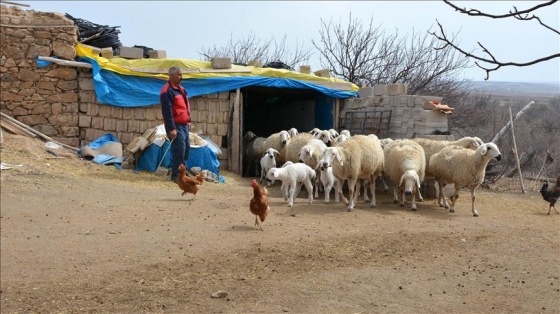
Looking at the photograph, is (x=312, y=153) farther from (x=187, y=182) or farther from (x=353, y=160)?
(x=187, y=182)

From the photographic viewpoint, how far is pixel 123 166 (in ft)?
43.5

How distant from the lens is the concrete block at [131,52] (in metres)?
14.7

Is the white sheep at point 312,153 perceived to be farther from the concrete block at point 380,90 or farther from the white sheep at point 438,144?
the concrete block at point 380,90

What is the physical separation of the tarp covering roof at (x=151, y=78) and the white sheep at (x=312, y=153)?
3.39m

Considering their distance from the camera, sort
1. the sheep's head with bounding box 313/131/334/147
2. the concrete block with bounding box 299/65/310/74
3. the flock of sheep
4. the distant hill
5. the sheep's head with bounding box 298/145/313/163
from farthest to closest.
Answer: the concrete block with bounding box 299/65/310/74
the sheep's head with bounding box 313/131/334/147
the sheep's head with bounding box 298/145/313/163
the flock of sheep
the distant hill

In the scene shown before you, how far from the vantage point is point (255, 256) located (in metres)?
6.45

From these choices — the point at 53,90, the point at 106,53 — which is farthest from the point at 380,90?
the point at 53,90

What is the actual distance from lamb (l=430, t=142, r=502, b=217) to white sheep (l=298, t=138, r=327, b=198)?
2.20 m

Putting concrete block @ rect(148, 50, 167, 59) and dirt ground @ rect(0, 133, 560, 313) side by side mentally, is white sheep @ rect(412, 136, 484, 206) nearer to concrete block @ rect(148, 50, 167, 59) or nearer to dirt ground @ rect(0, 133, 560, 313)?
dirt ground @ rect(0, 133, 560, 313)

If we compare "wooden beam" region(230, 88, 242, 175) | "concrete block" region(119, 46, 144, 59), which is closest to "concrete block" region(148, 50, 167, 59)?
"concrete block" region(119, 46, 144, 59)

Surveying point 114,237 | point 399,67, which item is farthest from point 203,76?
point 399,67

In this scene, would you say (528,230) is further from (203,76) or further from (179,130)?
(203,76)

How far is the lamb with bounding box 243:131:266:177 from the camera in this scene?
50.0 feet

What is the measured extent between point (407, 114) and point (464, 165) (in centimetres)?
309
